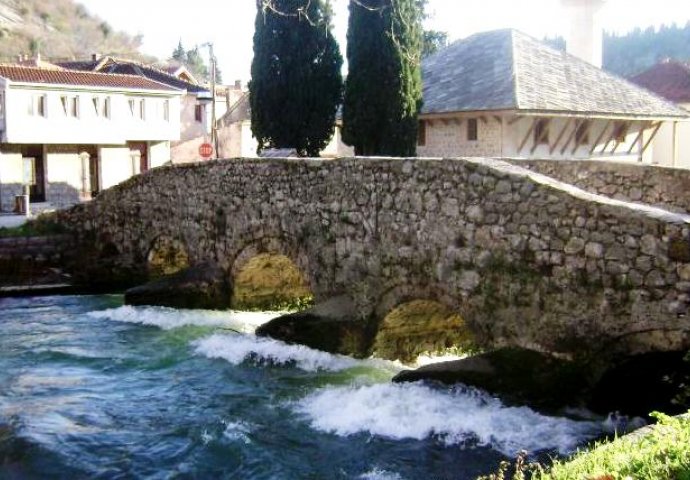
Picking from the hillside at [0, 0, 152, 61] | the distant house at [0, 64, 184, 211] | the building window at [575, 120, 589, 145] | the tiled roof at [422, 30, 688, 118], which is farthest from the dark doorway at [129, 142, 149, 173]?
the hillside at [0, 0, 152, 61]

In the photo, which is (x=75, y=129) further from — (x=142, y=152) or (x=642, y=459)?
(x=642, y=459)

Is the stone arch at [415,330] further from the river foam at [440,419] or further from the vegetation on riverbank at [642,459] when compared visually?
the vegetation on riverbank at [642,459]

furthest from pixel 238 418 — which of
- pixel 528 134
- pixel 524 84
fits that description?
pixel 524 84

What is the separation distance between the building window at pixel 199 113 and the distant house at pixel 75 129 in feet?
25.3

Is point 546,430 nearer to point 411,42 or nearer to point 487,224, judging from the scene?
point 487,224

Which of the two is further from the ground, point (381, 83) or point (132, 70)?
point (132, 70)

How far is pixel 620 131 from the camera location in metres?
24.5

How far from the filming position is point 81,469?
8.72m

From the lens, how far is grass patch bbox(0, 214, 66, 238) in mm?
21922

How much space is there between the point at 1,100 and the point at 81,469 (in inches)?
915

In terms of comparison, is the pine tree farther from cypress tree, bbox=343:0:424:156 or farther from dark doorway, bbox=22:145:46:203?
cypress tree, bbox=343:0:424:156

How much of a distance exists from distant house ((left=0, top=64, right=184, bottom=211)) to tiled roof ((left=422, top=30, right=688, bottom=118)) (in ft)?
42.6

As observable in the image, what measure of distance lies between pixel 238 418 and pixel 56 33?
231 feet

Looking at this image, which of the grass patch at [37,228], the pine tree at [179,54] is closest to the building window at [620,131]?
the grass patch at [37,228]
